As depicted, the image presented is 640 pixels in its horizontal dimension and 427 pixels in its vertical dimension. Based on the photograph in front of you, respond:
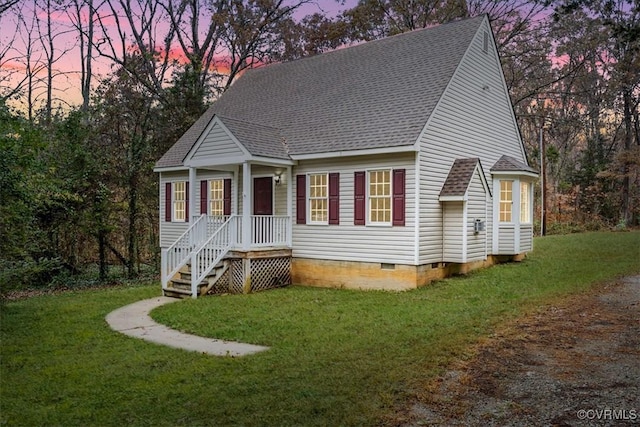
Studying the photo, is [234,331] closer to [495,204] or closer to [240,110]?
[495,204]

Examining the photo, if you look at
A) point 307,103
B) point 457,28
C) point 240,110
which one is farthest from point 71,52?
point 457,28

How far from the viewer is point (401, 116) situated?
13242 millimetres

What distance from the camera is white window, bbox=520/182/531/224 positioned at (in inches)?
632

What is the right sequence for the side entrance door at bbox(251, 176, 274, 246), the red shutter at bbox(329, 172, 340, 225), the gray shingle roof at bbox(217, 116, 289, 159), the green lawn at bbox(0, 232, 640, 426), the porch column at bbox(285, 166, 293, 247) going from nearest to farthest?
the green lawn at bbox(0, 232, 640, 426)
the gray shingle roof at bbox(217, 116, 289, 159)
the red shutter at bbox(329, 172, 340, 225)
the side entrance door at bbox(251, 176, 274, 246)
the porch column at bbox(285, 166, 293, 247)

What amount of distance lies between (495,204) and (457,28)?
5.43 meters

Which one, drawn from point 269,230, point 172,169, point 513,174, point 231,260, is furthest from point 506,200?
point 172,169

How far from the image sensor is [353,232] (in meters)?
13.4

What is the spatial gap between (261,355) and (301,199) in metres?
7.67

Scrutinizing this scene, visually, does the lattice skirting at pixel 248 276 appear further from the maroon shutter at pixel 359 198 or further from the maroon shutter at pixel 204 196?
the maroon shutter at pixel 204 196

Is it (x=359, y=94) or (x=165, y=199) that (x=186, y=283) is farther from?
(x=359, y=94)

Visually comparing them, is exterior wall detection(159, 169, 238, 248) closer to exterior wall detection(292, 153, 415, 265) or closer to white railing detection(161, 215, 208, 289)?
white railing detection(161, 215, 208, 289)

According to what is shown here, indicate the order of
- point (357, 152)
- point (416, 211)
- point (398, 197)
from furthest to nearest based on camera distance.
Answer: point (357, 152) < point (398, 197) < point (416, 211)

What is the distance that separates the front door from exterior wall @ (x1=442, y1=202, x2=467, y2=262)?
5024 mm

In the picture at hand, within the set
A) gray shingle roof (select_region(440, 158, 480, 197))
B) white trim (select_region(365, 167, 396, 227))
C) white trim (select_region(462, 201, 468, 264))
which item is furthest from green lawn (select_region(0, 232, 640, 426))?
gray shingle roof (select_region(440, 158, 480, 197))
